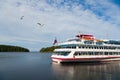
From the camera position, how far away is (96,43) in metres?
55.0

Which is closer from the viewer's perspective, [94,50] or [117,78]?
[117,78]

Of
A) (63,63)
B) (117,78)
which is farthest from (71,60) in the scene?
(117,78)

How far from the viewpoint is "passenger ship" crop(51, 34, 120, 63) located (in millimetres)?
49219

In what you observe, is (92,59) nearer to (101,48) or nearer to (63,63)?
(101,48)

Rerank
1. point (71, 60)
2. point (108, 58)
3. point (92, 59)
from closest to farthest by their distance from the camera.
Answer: point (71, 60) < point (92, 59) < point (108, 58)

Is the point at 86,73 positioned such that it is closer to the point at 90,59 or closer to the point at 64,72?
the point at 64,72

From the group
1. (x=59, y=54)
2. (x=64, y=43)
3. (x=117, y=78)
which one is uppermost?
(x=64, y=43)

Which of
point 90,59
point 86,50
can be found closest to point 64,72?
point 86,50

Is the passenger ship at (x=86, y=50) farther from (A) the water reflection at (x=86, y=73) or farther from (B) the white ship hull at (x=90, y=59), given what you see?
(A) the water reflection at (x=86, y=73)

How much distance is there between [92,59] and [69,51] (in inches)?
335

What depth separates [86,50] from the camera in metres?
51.9

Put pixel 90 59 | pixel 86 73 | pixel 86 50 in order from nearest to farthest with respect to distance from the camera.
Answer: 1. pixel 86 73
2. pixel 86 50
3. pixel 90 59

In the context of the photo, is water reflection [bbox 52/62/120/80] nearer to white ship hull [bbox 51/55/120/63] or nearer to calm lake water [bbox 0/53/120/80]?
calm lake water [bbox 0/53/120/80]

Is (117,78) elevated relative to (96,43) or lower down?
lower down
